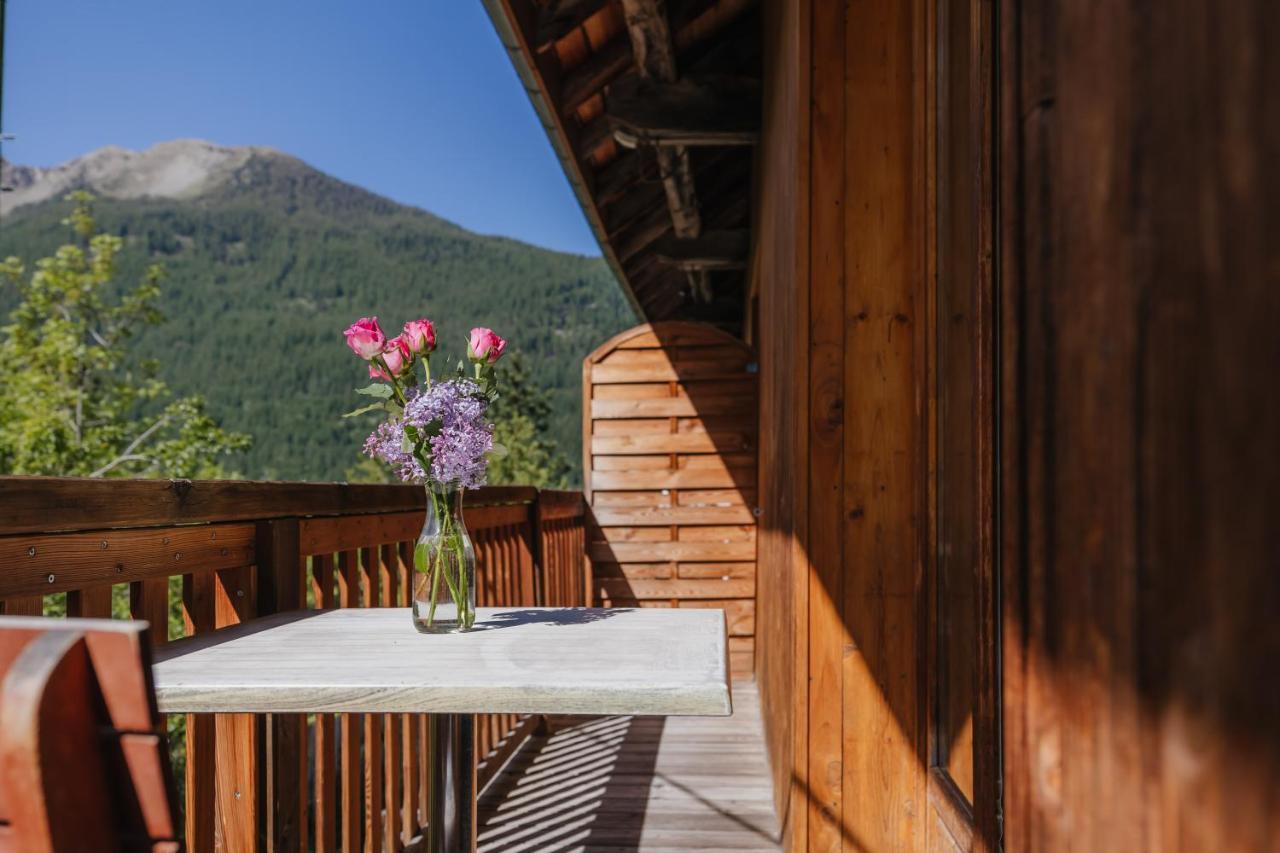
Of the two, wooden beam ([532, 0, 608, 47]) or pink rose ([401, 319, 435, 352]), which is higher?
wooden beam ([532, 0, 608, 47])

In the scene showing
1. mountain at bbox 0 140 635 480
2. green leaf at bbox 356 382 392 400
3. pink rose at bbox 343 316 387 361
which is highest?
mountain at bbox 0 140 635 480

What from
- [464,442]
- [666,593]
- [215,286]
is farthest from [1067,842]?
[215,286]

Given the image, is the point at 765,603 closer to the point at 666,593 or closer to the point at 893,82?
the point at 666,593

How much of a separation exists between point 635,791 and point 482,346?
7.12 feet

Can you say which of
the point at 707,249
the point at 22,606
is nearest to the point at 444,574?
the point at 22,606

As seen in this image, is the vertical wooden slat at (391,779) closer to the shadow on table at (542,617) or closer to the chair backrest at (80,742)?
the shadow on table at (542,617)

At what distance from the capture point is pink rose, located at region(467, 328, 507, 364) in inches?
63.6

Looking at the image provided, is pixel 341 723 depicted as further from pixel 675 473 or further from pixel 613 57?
pixel 675 473

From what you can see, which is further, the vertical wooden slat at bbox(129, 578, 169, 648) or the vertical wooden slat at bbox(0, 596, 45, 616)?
the vertical wooden slat at bbox(129, 578, 169, 648)

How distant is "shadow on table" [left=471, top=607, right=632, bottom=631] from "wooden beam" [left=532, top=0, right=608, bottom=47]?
249 centimetres

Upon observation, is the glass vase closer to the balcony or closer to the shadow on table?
the shadow on table

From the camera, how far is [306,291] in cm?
A: 4569

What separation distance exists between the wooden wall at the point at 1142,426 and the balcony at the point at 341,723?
0.58 meters

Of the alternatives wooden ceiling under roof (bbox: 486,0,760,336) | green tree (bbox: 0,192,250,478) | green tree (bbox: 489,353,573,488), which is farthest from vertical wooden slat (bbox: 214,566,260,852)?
green tree (bbox: 489,353,573,488)
